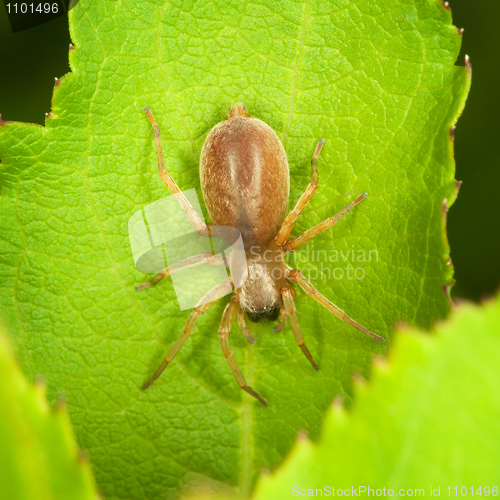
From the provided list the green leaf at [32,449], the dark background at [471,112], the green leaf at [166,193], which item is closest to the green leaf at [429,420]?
the green leaf at [32,449]

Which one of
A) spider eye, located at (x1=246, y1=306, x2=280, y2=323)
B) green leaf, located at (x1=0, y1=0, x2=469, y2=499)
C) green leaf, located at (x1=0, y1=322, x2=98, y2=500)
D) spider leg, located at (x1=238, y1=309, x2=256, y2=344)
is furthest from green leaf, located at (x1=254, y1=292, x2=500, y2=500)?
spider eye, located at (x1=246, y1=306, x2=280, y2=323)

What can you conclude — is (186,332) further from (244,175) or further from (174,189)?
(244,175)

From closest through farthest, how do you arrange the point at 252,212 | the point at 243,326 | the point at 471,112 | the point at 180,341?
the point at 180,341, the point at 243,326, the point at 252,212, the point at 471,112

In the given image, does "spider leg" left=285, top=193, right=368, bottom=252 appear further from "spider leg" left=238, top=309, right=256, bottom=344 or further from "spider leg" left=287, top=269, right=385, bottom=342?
"spider leg" left=238, top=309, right=256, bottom=344

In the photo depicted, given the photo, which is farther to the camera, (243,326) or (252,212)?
(252,212)

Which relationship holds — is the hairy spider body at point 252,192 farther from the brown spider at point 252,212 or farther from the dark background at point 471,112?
the dark background at point 471,112

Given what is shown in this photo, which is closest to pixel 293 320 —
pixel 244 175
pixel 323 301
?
pixel 323 301
